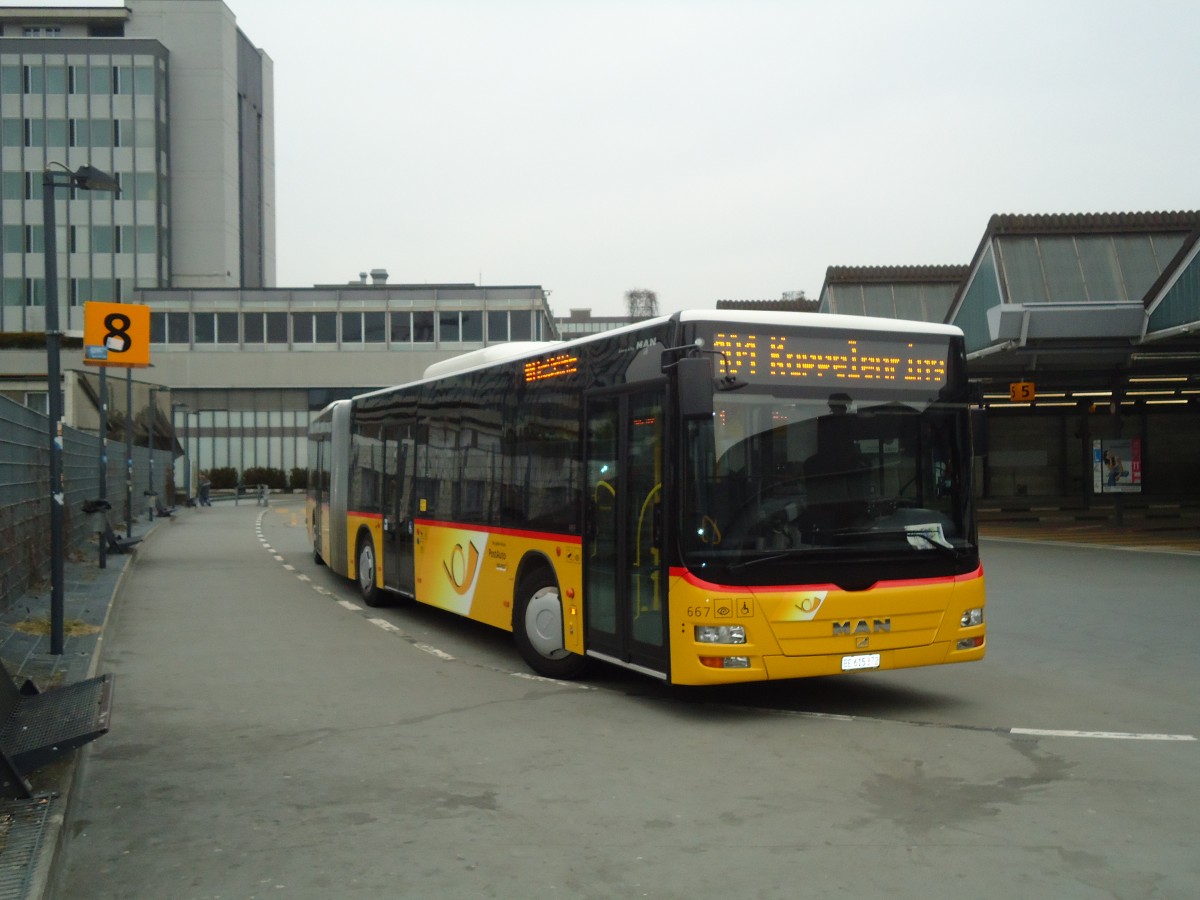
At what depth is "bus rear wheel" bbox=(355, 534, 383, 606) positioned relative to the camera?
1609 cm

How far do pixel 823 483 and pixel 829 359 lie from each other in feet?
2.89

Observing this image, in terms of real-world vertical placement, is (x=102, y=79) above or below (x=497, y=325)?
above

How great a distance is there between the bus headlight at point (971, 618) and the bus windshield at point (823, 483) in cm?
35

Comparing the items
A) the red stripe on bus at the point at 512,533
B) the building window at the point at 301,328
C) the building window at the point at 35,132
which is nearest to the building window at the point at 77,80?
the building window at the point at 35,132

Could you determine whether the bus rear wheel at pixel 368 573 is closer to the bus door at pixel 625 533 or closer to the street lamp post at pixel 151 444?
the bus door at pixel 625 533

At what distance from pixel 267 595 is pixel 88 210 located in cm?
6386

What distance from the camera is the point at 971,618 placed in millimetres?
9000

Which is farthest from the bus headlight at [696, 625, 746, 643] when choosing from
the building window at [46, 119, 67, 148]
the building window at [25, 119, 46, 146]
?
the building window at [25, 119, 46, 146]

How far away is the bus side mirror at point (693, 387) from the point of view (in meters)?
7.80

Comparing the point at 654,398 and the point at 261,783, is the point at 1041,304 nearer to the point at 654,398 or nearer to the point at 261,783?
the point at 654,398

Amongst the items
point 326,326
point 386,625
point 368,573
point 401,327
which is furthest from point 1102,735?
point 326,326

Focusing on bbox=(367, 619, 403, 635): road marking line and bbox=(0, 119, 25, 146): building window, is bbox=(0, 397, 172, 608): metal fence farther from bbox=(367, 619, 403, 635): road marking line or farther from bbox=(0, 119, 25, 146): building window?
bbox=(0, 119, 25, 146): building window

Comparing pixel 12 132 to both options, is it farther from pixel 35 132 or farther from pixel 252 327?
pixel 252 327

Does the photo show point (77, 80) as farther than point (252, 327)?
Yes
